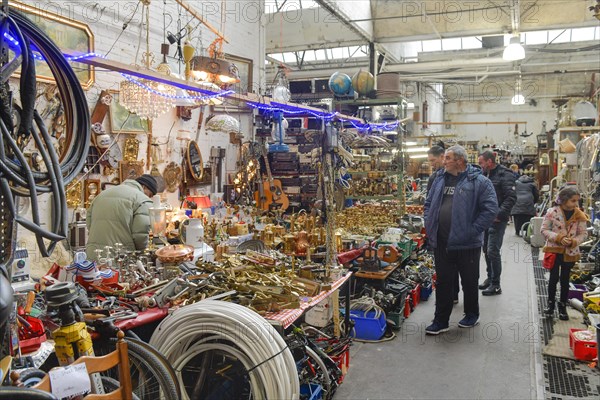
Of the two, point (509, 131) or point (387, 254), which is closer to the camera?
point (387, 254)

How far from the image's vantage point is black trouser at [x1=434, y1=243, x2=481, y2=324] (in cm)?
475

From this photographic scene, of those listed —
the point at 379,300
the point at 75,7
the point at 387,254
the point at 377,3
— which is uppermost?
the point at 377,3

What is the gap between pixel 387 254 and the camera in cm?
561

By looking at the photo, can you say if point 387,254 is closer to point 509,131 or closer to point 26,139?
point 26,139

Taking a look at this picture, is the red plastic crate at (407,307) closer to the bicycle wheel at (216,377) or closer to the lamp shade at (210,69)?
the bicycle wheel at (216,377)

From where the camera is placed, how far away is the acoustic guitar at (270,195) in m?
8.66

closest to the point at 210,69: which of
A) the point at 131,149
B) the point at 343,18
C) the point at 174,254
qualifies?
the point at 174,254

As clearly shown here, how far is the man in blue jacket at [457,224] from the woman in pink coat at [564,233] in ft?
2.93

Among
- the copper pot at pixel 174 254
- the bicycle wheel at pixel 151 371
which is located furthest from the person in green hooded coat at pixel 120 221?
the bicycle wheel at pixel 151 371

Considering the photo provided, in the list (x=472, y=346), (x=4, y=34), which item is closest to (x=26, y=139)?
(x=4, y=34)

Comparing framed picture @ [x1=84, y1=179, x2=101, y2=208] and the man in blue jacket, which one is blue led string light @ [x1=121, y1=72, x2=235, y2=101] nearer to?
framed picture @ [x1=84, y1=179, x2=101, y2=208]

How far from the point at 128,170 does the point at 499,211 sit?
4.49m

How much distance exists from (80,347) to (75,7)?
412cm

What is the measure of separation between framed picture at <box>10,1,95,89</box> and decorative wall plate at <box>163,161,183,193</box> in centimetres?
156
